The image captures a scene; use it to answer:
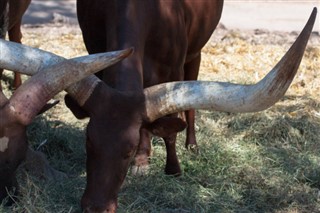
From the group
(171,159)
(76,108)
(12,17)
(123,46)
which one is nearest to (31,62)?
(76,108)

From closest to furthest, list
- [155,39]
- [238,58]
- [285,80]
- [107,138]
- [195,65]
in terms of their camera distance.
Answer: [285,80], [107,138], [155,39], [195,65], [238,58]

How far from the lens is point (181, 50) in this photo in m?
6.32

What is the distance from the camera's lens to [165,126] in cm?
530

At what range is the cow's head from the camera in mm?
4863

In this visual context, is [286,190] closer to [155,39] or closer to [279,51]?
[155,39]

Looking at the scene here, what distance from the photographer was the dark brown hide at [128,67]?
498 centimetres

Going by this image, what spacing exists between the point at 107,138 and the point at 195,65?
294 centimetres

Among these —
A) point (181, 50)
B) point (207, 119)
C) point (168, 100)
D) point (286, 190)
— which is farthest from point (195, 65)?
point (168, 100)

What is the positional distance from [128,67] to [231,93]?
87cm

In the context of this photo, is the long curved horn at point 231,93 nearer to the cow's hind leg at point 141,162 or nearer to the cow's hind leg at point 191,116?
the cow's hind leg at point 141,162

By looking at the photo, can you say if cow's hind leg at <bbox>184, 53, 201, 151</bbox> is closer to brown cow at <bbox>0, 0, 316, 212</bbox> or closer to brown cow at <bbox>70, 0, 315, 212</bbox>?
brown cow at <bbox>70, 0, 315, 212</bbox>

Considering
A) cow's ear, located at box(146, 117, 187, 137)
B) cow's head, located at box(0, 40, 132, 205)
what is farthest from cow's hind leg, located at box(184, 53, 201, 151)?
cow's head, located at box(0, 40, 132, 205)

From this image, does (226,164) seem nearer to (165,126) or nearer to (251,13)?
(165,126)

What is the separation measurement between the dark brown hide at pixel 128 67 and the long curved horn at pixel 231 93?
145mm
